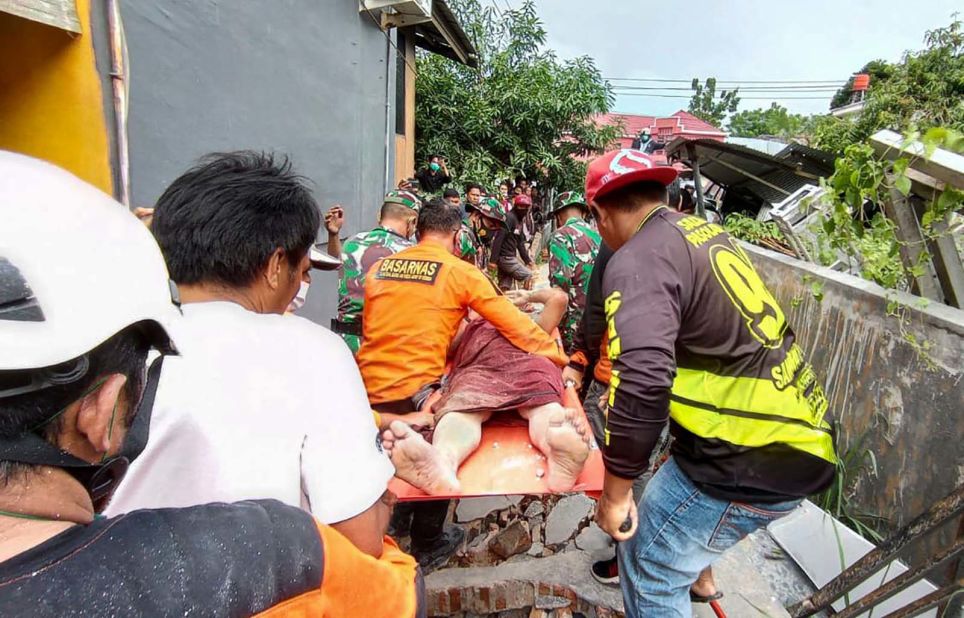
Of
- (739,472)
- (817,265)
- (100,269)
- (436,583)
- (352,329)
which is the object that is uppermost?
(100,269)

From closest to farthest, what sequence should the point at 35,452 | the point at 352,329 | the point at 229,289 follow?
the point at 35,452 → the point at 229,289 → the point at 352,329

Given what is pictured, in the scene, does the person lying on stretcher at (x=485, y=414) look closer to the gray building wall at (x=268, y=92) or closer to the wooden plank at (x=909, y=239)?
the wooden plank at (x=909, y=239)

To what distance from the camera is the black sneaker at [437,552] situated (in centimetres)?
262

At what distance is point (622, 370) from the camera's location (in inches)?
59.1

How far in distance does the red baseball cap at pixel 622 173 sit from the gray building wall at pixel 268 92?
2.50 metres

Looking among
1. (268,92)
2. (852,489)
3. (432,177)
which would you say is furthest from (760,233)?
(432,177)

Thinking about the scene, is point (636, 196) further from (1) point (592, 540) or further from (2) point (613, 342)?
(1) point (592, 540)

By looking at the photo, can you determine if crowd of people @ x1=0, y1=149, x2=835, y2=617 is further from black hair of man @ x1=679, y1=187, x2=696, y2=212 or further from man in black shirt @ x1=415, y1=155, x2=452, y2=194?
man in black shirt @ x1=415, y1=155, x2=452, y2=194

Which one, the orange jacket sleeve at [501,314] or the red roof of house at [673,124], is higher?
the red roof of house at [673,124]

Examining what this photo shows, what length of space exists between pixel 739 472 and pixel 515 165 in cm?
1035

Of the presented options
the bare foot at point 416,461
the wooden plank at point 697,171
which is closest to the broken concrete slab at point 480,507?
the bare foot at point 416,461

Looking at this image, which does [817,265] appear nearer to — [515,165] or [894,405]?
[894,405]

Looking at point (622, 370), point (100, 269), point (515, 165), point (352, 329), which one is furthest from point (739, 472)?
point (515, 165)

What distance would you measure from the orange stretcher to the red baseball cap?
1.05m
